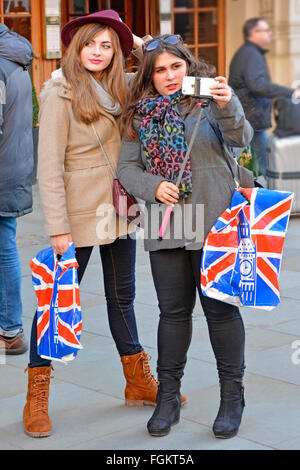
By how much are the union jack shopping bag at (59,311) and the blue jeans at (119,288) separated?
13cm

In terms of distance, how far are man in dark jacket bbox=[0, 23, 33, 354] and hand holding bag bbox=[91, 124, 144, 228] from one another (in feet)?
3.71

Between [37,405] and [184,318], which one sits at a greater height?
[184,318]

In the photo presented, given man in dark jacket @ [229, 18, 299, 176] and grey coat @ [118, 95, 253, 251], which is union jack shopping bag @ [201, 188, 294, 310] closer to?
grey coat @ [118, 95, 253, 251]

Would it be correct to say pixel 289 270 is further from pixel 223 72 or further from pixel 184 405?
pixel 223 72

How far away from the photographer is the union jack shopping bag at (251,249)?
3.60m

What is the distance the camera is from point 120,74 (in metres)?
3.91

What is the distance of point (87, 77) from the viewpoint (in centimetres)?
382

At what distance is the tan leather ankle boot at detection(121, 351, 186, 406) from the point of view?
4.12 metres

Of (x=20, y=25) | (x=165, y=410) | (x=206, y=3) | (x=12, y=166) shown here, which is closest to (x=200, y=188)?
(x=165, y=410)

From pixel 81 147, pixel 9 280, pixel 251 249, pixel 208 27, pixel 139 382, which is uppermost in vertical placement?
pixel 208 27

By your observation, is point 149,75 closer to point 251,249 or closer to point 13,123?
point 251,249

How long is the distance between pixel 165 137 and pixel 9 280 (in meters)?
1.69

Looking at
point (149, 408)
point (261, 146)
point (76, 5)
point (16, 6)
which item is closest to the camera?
point (149, 408)

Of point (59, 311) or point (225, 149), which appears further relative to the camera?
point (59, 311)
